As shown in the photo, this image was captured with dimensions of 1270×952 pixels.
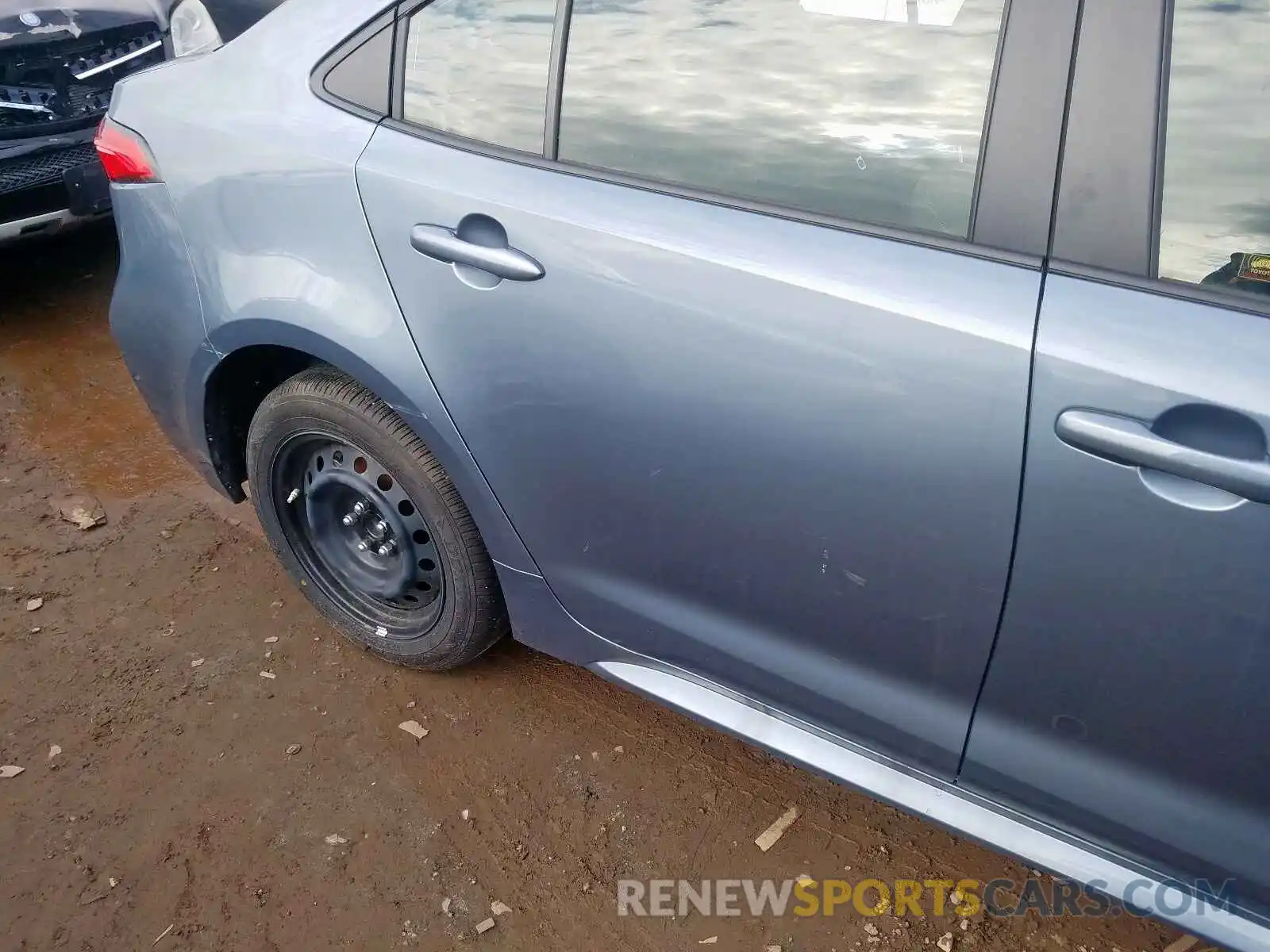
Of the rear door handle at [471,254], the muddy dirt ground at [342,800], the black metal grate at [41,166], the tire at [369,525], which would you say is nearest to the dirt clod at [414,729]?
the muddy dirt ground at [342,800]

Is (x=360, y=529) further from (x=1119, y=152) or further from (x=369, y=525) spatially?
(x=1119, y=152)

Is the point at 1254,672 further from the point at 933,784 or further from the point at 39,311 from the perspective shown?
the point at 39,311

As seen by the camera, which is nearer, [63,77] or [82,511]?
[82,511]

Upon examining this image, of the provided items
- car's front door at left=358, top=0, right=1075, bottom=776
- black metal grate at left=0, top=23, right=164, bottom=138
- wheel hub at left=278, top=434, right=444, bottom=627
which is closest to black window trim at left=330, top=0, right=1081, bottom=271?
car's front door at left=358, top=0, right=1075, bottom=776

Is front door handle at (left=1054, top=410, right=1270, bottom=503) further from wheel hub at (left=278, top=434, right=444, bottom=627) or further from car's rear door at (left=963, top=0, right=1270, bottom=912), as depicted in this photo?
wheel hub at (left=278, top=434, right=444, bottom=627)

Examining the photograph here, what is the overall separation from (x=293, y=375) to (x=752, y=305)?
1218mm

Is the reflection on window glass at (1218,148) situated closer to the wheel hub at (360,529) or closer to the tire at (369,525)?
the tire at (369,525)

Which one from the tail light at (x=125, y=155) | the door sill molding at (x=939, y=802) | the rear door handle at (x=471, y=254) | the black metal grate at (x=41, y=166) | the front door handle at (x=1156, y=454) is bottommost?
the door sill molding at (x=939, y=802)

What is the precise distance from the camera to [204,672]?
8.14 feet

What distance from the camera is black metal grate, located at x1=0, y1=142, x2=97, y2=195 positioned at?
3.55 m

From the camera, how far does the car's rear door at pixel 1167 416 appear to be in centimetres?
129
